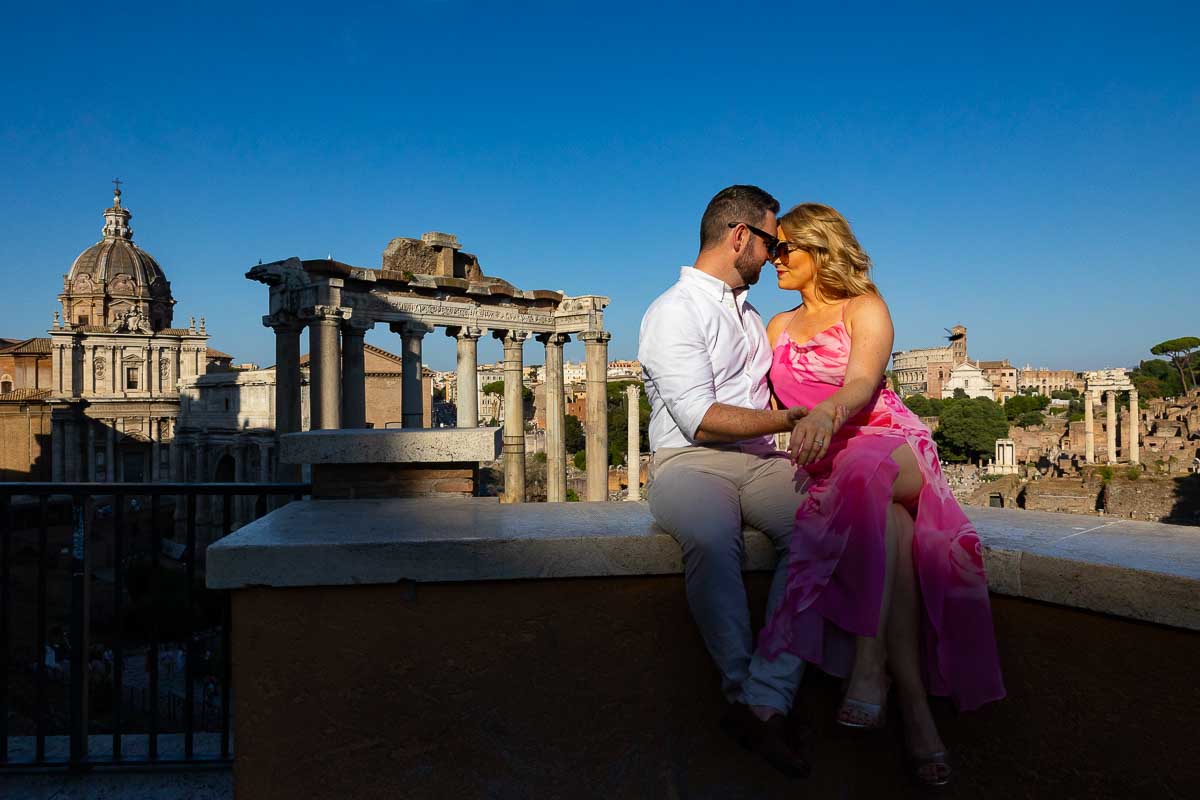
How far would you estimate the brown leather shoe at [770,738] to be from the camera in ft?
7.07

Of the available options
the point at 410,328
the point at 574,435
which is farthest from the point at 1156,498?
the point at 574,435

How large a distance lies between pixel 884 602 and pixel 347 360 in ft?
43.2

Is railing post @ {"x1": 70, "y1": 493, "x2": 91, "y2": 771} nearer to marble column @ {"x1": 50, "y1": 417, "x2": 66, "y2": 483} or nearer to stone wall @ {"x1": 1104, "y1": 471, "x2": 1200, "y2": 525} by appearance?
stone wall @ {"x1": 1104, "y1": 471, "x2": 1200, "y2": 525}

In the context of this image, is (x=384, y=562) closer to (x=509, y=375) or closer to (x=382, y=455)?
(x=382, y=455)

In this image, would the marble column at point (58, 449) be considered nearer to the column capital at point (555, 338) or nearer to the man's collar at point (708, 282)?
the column capital at point (555, 338)

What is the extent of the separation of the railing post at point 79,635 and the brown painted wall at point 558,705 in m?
1.44

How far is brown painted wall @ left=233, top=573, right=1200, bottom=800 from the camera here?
235 cm

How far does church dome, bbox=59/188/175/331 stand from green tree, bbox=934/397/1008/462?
55559mm

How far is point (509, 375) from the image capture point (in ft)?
57.2

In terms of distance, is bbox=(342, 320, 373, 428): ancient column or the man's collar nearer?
the man's collar

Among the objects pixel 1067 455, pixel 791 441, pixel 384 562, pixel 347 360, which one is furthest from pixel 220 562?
pixel 1067 455

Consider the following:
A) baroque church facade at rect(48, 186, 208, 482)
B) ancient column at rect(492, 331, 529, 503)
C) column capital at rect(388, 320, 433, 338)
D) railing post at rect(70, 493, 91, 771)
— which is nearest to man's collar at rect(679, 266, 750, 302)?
railing post at rect(70, 493, 91, 771)

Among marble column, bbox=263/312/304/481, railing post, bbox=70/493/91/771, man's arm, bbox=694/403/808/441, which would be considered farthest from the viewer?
marble column, bbox=263/312/304/481

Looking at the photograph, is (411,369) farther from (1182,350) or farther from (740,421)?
(1182,350)
